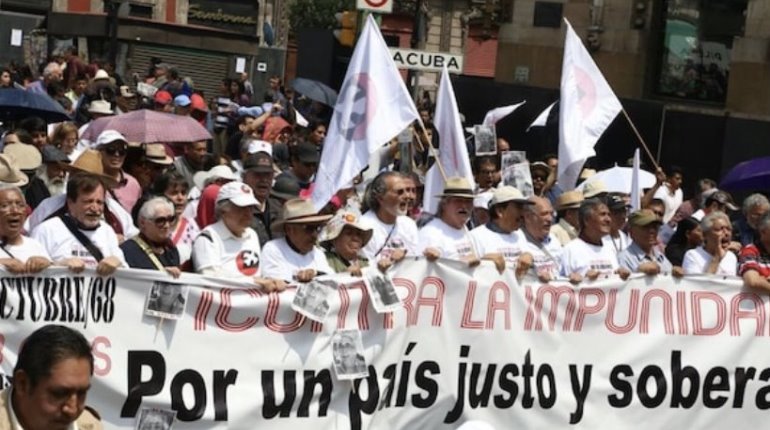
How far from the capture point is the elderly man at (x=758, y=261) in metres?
9.92

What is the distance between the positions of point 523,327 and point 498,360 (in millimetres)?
253

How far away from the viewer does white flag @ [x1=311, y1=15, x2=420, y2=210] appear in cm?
1104

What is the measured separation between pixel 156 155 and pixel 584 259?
3487 mm

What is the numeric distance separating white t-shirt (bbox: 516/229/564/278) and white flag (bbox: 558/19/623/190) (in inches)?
75.0

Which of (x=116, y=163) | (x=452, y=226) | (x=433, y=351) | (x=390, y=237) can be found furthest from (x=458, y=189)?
(x=116, y=163)

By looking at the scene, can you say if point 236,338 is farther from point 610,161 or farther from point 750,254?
point 610,161

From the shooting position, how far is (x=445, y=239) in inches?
403

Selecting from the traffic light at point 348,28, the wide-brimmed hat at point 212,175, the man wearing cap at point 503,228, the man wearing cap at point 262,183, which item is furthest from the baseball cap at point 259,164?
the traffic light at point 348,28

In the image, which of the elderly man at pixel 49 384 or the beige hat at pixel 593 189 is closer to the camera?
the elderly man at pixel 49 384

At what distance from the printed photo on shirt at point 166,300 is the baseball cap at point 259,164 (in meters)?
2.76

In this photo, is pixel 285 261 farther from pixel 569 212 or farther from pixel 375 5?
pixel 375 5

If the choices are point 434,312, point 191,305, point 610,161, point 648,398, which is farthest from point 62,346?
point 610,161

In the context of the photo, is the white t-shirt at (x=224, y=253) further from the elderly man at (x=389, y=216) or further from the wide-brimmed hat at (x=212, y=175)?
the wide-brimmed hat at (x=212, y=175)

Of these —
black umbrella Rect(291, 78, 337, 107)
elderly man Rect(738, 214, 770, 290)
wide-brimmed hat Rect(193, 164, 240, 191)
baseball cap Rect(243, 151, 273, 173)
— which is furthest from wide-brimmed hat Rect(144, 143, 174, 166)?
black umbrella Rect(291, 78, 337, 107)
